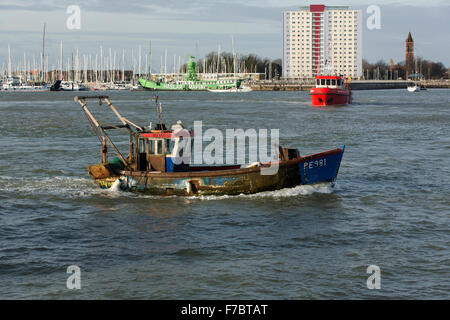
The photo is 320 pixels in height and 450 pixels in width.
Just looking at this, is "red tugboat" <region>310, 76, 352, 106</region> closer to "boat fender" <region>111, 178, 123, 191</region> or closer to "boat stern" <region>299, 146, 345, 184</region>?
"boat stern" <region>299, 146, 345, 184</region>

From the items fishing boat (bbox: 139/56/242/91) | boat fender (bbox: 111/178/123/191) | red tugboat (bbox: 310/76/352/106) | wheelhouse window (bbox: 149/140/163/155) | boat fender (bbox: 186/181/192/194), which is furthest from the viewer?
fishing boat (bbox: 139/56/242/91)

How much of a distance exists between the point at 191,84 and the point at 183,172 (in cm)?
16193

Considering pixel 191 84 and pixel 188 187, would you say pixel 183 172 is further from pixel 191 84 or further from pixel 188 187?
pixel 191 84

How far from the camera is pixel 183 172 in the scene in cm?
2062

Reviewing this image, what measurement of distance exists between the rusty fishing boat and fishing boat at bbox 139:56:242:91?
151407 millimetres

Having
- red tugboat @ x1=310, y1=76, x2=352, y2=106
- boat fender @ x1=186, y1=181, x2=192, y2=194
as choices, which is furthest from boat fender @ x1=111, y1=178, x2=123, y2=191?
red tugboat @ x1=310, y1=76, x2=352, y2=106

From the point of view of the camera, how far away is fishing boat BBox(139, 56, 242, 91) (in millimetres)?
173250

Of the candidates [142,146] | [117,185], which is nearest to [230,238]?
[142,146]

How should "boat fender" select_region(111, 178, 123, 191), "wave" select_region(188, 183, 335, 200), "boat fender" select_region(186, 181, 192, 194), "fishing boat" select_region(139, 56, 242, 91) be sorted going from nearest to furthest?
"boat fender" select_region(186, 181, 192, 194), "wave" select_region(188, 183, 335, 200), "boat fender" select_region(111, 178, 123, 191), "fishing boat" select_region(139, 56, 242, 91)

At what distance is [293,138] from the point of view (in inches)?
1641

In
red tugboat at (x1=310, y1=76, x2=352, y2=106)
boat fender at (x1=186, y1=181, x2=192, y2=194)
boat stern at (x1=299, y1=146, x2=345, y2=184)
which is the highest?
red tugboat at (x1=310, y1=76, x2=352, y2=106)

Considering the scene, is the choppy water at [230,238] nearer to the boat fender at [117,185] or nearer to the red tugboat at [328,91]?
the boat fender at [117,185]
